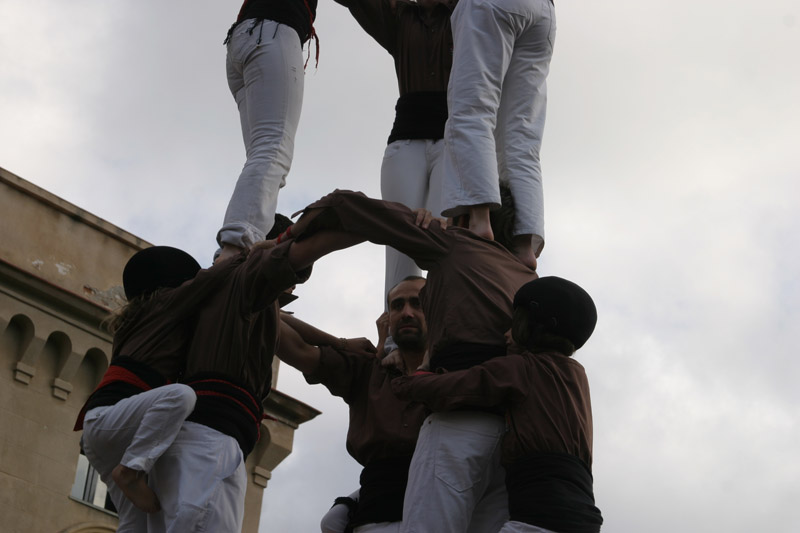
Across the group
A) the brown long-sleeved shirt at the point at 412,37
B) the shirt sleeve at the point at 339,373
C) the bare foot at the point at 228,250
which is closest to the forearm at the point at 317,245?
the bare foot at the point at 228,250

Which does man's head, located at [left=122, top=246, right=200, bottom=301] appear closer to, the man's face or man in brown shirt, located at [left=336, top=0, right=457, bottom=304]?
the man's face

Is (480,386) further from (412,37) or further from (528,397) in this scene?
(412,37)

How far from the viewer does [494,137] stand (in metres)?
7.71

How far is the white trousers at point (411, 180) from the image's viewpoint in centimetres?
840

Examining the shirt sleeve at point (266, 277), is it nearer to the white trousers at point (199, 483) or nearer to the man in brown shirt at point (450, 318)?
the man in brown shirt at point (450, 318)

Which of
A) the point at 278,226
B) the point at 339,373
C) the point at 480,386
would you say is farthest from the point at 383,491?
the point at 278,226

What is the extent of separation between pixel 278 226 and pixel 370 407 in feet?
5.28

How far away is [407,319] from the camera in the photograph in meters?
7.72

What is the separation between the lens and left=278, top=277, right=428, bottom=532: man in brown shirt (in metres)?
7.23

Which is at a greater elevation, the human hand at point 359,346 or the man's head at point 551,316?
the human hand at point 359,346

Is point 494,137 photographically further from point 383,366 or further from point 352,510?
point 352,510

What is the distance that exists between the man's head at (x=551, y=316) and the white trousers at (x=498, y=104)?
794mm

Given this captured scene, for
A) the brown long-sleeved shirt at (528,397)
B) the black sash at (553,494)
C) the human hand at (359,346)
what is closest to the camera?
the black sash at (553,494)

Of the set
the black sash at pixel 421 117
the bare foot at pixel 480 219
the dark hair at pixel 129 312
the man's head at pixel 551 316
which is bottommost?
the man's head at pixel 551 316
